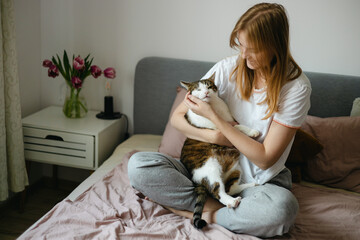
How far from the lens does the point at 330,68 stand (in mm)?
2178

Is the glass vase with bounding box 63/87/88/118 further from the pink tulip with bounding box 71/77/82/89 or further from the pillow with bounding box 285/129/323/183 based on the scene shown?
the pillow with bounding box 285/129/323/183

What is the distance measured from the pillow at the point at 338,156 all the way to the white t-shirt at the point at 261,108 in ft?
1.46

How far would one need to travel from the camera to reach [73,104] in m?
2.29

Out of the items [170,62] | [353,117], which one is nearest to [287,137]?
[353,117]

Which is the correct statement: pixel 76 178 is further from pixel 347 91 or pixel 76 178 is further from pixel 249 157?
pixel 347 91

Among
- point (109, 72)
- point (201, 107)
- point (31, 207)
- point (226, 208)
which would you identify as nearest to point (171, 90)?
point (109, 72)

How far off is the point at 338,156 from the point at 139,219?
117 centimetres

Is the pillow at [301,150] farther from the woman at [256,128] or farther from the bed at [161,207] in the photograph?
the woman at [256,128]

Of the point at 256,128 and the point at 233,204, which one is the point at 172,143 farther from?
the point at 233,204

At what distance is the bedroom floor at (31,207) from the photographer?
6.60 ft

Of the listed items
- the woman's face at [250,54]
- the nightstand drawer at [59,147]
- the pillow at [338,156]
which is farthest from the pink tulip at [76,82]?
the pillow at [338,156]

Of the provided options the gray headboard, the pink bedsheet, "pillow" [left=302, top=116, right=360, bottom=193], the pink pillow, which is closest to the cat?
the pink bedsheet

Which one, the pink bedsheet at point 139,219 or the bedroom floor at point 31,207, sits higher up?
the pink bedsheet at point 139,219

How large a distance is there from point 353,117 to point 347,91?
0.22 meters
